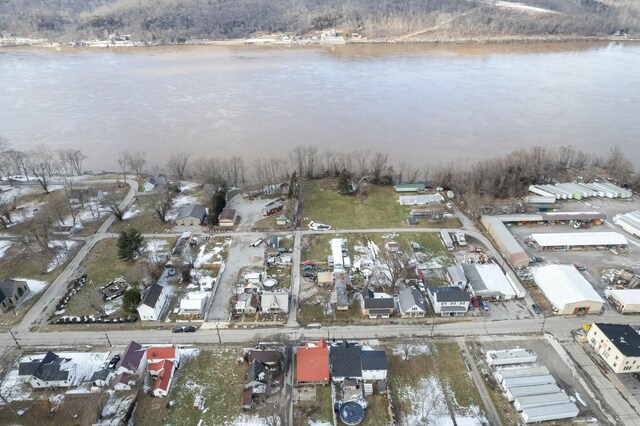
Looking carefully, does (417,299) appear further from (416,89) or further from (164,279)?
(416,89)

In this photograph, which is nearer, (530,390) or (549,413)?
(549,413)

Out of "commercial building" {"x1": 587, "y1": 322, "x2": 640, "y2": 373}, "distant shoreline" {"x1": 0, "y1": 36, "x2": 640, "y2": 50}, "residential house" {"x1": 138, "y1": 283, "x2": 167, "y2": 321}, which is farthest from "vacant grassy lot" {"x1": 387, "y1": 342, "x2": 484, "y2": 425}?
"distant shoreline" {"x1": 0, "y1": 36, "x2": 640, "y2": 50}

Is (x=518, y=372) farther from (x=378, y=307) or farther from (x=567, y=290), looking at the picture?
(x=378, y=307)

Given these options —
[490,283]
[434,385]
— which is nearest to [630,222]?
[490,283]

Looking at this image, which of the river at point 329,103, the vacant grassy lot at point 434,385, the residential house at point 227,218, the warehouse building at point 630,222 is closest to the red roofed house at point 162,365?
the vacant grassy lot at point 434,385

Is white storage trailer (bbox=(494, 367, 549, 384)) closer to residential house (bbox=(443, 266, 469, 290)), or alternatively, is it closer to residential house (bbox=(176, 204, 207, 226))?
residential house (bbox=(443, 266, 469, 290))

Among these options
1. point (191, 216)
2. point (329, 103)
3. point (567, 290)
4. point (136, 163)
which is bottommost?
point (567, 290)
